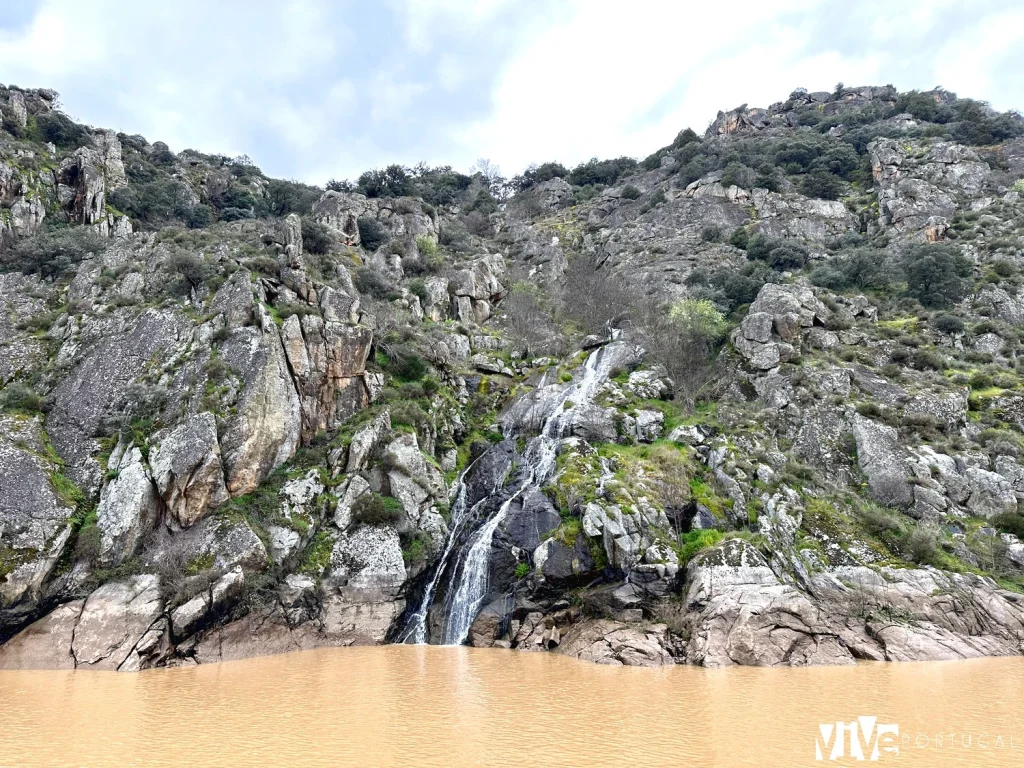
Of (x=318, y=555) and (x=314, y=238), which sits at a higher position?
(x=314, y=238)

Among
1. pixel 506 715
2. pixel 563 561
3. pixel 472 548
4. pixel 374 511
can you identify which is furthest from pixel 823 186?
pixel 506 715

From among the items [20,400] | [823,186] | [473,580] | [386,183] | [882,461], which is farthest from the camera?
[386,183]

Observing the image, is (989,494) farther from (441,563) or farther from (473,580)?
(441,563)

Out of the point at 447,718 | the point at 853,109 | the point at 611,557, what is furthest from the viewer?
the point at 853,109

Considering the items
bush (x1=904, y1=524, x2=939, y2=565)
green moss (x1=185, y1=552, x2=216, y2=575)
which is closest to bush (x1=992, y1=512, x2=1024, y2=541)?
bush (x1=904, y1=524, x2=939, y2=565)

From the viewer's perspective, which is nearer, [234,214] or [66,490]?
[66,490]

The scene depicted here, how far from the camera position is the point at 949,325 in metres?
36.6

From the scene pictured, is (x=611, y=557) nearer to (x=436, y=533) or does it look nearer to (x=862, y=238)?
(x=436, y=533)

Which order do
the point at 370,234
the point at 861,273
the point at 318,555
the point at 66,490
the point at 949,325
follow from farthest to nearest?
1. the point at 370,234
2. the point at 861,273
3. the point at 949,325
4. the point at 318,555
5. the point at 66,490

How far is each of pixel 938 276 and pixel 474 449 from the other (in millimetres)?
37742

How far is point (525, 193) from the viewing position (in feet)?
290

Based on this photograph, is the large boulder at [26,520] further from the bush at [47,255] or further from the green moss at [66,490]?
the bush at [47,255]

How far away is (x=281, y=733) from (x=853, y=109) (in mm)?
103999

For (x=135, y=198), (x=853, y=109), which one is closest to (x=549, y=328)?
(x=135, y=198)
